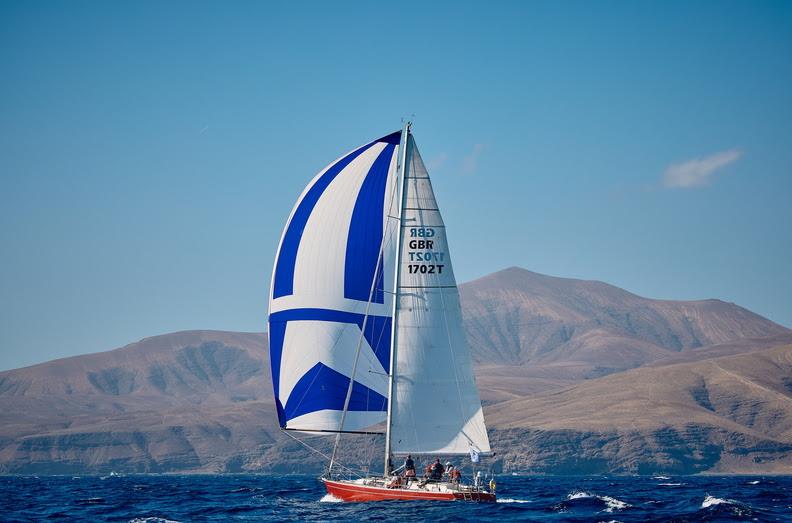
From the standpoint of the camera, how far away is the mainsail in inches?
1935

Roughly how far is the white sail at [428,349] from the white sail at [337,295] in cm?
187

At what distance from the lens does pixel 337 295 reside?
51.2 m

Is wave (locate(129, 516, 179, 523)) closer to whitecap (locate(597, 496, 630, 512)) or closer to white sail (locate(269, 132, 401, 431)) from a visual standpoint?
white sail (locate(269, 132, 401, 431))

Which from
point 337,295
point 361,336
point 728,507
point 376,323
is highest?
point 337,295

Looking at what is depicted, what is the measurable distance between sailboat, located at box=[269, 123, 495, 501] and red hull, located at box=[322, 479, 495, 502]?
0.22 feet

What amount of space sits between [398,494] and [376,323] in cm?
861

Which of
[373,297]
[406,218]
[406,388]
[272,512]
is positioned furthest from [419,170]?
[272,512]

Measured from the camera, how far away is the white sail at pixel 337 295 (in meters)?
50.8

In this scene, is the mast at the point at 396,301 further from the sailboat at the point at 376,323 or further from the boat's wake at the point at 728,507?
the boat's wake at the point at 728,507

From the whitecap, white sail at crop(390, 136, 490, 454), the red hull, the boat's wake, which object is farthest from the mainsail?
the boat's wake

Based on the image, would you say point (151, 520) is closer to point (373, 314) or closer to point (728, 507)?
point (373, 314)

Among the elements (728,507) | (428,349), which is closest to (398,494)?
(428,349)

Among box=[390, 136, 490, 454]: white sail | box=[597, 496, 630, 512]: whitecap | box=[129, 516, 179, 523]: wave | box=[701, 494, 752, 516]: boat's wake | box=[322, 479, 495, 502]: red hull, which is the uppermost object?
box=[390, 136, 490, 454]: white sail

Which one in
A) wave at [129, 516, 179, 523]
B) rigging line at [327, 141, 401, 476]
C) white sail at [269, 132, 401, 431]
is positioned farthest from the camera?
white sail at [269, 132, 401, 431]
